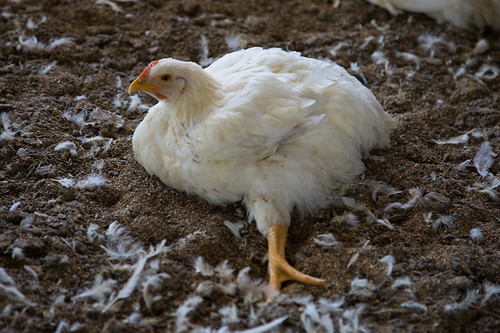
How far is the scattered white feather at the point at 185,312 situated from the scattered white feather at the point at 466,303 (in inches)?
47.0

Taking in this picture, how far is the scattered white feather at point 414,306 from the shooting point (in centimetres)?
242

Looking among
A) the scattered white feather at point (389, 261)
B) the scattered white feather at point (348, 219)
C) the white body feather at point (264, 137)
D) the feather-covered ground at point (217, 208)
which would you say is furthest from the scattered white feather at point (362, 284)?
the white body feather at point (264, 137)

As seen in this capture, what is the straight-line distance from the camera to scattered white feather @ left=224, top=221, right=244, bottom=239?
2824 millimetres

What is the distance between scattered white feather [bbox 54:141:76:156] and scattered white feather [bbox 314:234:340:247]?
1.68m

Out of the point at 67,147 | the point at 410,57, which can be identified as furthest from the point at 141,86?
the point at 410,57

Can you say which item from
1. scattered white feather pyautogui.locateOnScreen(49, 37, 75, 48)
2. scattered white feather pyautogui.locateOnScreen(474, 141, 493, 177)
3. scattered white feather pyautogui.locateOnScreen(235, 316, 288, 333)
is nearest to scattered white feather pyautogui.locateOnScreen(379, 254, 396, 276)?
scattered white feather pyautogui.locateOnScreen(235, 316, 288, 333)

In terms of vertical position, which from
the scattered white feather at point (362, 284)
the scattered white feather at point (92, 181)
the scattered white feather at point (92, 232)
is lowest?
the scattered white feather at point (92, 232)

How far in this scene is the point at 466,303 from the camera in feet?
8.00

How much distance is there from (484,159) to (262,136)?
1.59m

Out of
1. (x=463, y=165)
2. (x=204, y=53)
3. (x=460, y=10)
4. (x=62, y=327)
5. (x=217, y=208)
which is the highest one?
(x=460, y=10)

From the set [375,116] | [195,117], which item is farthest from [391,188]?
[195,117]

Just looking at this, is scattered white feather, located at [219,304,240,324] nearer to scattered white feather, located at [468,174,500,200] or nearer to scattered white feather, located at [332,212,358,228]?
scattered white feather, located at [332,212,358,228]

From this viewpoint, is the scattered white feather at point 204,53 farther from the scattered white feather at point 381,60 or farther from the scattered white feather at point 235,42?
the scattered white feather at point 381,60

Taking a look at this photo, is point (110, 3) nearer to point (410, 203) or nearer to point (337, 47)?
point (337, 47)
